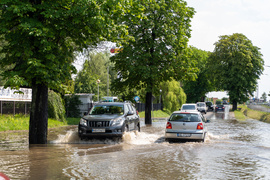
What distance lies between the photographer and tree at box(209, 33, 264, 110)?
61750mm

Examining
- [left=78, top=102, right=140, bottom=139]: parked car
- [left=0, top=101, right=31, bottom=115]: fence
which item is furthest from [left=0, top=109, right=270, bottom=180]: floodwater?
[left=0, top=101, right=31, bottom=115]: fence

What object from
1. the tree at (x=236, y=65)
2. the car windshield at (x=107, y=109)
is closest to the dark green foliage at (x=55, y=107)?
the car windshield at (x=107, y=109)

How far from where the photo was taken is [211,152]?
12000 mm

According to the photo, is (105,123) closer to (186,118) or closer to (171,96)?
(186,118)

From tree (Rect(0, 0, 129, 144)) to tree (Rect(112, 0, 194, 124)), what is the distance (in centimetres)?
1408

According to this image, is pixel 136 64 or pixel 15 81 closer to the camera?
pixel 15 81

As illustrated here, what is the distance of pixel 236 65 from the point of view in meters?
61.9

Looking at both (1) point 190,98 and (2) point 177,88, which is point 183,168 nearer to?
(2) point 177,88

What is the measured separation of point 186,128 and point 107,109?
3.49 metres

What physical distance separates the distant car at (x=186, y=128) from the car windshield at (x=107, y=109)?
7.30 feet

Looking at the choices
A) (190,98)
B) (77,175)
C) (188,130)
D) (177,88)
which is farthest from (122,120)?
(190,98)

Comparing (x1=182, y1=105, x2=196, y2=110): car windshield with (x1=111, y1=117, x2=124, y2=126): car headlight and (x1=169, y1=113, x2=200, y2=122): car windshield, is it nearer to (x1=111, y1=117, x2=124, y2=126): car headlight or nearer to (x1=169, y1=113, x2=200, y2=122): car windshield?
(x1=169, y1=113, x2=200, y2=122): car windshield

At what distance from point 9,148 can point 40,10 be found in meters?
4.98

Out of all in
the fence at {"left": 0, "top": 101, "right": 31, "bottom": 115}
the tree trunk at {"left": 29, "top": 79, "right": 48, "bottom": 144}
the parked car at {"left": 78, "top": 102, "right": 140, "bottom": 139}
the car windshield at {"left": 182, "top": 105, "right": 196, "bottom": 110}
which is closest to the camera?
the tree trunk at {"left": 29, "top": 79, "right": 48, "bottom": 144}
